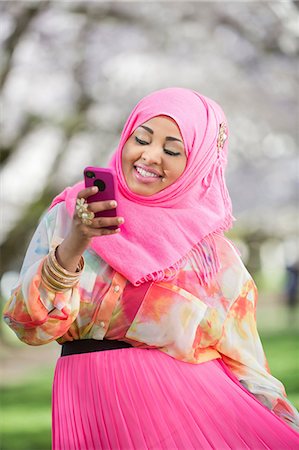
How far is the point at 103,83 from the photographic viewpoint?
10.9 m

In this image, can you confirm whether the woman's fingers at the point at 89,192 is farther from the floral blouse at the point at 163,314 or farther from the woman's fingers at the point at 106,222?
the floral blouse at the point at 163,314

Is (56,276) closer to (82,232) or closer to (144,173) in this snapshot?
(82,232)

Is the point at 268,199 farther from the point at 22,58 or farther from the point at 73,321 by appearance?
the point at 73,321

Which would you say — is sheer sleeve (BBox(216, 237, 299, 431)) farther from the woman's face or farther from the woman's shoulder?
the woman's face

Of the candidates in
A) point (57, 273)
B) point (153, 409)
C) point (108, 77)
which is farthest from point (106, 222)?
point (108, 77)

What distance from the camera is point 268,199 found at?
629 inches

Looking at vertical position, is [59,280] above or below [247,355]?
above

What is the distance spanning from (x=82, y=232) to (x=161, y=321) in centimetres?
38

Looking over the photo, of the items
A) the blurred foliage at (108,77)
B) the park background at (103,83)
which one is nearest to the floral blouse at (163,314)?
the park background at (103,83)

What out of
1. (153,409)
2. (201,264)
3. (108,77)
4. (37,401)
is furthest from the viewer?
(108,77)

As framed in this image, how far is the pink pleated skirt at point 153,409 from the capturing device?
2369 mm

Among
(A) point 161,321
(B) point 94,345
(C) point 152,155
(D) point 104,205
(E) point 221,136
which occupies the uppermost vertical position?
(E) point 221,136

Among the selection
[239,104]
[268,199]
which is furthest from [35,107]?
Answer: [268,199]

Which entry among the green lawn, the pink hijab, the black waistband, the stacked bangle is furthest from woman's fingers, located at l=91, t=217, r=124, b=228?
the green lawn
